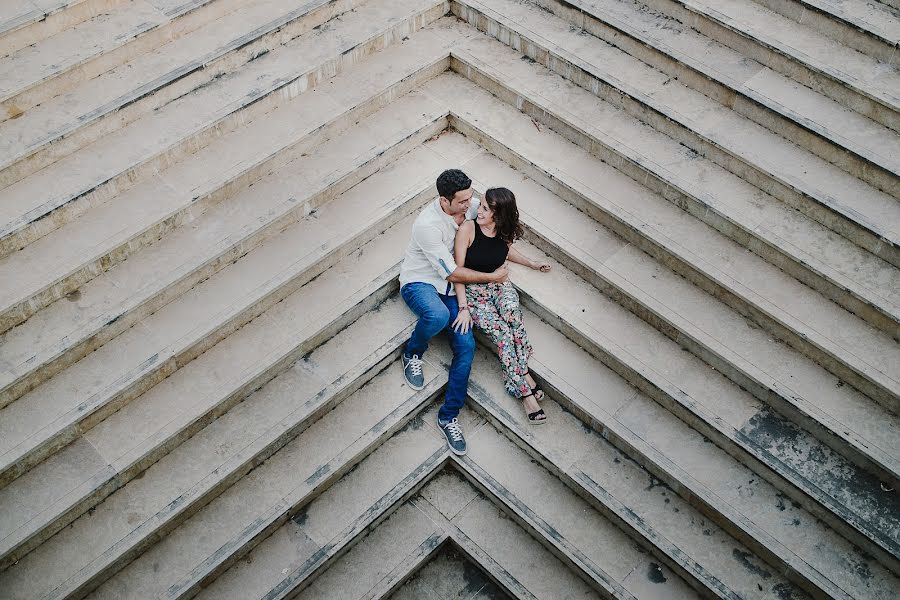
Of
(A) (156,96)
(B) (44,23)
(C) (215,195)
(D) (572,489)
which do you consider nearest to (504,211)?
(D) (572,489)

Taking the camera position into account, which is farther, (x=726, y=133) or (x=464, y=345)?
(x=726, y=133)

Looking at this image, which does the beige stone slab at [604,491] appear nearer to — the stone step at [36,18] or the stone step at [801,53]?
the stone step at [801,53]

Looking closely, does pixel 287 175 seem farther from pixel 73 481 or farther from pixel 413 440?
pixel 73 481

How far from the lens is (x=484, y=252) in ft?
17.9

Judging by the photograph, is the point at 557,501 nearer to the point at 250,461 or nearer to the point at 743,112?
the point at 250,461

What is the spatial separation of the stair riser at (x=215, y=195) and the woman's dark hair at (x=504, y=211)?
5.44ft

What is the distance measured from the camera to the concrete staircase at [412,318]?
506 cm

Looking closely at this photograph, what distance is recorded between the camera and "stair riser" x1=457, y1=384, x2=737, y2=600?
16.7ft

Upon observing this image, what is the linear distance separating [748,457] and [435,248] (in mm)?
2321

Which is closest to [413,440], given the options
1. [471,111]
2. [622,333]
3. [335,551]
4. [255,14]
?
[335,551]

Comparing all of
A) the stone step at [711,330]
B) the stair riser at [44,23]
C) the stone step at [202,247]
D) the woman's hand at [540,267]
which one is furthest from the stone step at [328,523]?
the stair riser at [44,23]

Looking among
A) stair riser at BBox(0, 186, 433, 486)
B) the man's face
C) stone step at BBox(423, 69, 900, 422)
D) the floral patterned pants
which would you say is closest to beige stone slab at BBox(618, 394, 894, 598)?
the floral patterned pants

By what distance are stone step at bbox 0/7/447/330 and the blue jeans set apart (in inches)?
58.8

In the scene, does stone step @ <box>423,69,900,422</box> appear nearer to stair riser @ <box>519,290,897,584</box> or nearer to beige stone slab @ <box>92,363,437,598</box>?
stair riser @ <box>519,290,897,584</box>
